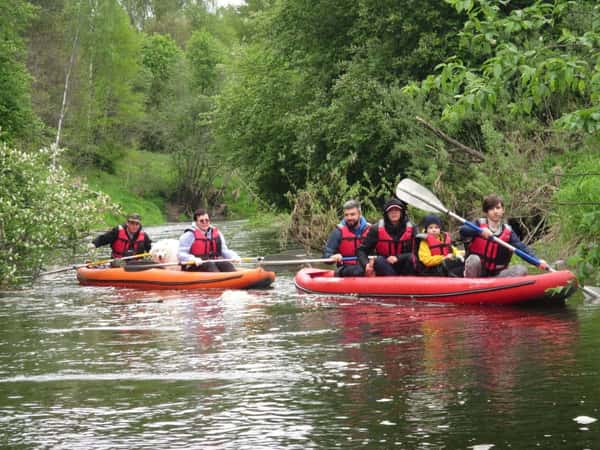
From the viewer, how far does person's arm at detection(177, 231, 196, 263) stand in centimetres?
1316

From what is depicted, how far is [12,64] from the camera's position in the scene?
26.8 metres

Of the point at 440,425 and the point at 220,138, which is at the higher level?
the point at 220,138

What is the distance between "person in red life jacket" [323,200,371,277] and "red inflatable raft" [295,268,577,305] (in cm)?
20

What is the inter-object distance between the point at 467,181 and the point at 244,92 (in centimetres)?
1128

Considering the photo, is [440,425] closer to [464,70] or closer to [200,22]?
[464,70]

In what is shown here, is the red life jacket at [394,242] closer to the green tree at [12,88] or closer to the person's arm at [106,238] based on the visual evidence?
the person's arm at [106,238]

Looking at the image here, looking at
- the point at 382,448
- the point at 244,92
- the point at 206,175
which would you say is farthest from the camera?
the point at 206,175

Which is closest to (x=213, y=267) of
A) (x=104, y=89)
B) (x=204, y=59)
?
(x=104, y=89)

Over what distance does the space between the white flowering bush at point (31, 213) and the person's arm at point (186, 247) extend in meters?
1.94

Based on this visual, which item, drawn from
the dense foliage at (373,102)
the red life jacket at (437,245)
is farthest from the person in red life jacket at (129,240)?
the red life jacket at (437,245)

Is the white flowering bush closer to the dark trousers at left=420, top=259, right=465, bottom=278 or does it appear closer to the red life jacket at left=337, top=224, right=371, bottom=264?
the red life jacket at left=337, top=224, right=371, bottom=264

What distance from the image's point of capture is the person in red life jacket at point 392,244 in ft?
35.8

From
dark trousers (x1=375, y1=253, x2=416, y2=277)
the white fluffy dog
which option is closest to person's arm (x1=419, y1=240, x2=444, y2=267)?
dark trousers (x1=375, y1=253, x2=416, y2=277)

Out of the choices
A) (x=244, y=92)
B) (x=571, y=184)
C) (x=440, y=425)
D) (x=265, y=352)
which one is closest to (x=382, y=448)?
(x=440, y=425)
